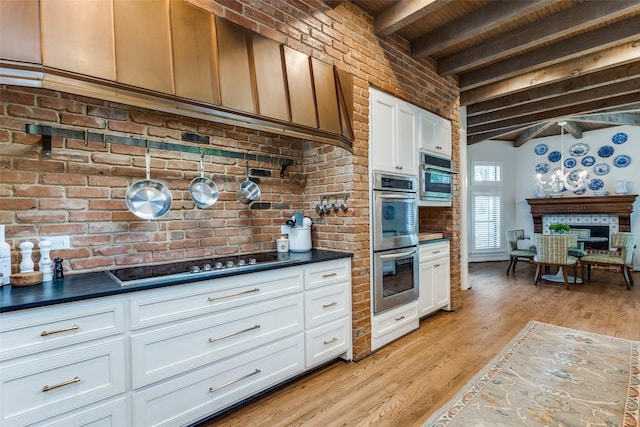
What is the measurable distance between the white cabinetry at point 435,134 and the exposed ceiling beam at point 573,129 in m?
4.69

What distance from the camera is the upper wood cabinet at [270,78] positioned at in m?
2.05

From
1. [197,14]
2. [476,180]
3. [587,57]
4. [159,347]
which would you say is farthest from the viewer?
[476,180]

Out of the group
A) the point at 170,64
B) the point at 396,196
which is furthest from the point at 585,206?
the point at 170,64

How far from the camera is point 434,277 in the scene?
11.9 ft

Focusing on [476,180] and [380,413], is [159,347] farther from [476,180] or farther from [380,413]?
[476,180]

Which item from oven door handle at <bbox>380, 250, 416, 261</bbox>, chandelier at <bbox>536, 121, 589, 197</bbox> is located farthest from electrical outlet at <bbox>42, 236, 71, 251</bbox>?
chandelier at <bbox>536, 121, 589, 197</bbox>

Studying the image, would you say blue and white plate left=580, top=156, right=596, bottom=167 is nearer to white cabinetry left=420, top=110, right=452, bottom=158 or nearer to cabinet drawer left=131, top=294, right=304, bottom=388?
white cabinetry left=420, top=110, right=452, bottom=158

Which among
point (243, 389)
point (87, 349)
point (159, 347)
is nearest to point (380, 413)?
point (243, 389)

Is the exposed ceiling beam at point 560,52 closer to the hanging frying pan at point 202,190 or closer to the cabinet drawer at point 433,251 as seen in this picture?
the cabinet drawer at point 433,251

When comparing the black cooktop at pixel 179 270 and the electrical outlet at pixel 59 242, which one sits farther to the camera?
the electrical outlet at pixel 59 242

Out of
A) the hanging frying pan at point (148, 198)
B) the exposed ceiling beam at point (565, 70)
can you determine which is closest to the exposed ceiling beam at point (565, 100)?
the exposed ceiling beam at point (565, 70)

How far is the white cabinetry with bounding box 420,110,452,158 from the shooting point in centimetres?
342

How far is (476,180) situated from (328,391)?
7297 mm

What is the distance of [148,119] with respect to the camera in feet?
6.98
